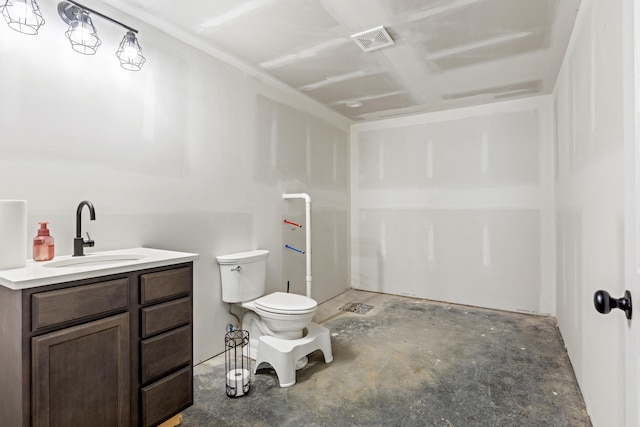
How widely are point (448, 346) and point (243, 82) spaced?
2.69m

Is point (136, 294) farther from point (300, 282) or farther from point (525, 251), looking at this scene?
point (525, 251)

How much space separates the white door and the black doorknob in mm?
20

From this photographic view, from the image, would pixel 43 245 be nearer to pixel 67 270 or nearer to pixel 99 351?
pixel 67 270

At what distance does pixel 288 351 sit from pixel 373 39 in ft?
7.02

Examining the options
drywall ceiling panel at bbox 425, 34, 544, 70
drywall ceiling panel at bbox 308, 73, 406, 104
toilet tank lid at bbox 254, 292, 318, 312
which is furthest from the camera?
drywall ceiling panel at bbox 308, 73, 406, 104

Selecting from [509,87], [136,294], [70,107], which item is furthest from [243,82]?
[509,87]

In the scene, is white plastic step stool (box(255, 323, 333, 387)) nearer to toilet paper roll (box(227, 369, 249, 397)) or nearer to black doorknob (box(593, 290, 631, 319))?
toilet paper roll (box(227, 369, 249, 397))

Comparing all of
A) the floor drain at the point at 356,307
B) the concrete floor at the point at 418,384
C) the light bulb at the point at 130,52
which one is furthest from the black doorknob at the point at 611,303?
the floor drain at the point at 356,307

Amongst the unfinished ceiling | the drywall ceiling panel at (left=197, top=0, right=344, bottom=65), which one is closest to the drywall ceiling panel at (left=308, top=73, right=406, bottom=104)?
the unfinished ceiling

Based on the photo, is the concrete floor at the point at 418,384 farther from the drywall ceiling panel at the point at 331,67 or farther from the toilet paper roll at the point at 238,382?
the drywall ceiling panel at the point at 331,67

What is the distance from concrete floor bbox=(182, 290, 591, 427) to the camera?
5.90 feet

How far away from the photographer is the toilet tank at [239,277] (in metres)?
2.47

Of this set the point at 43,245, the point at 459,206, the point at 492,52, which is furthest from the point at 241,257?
the point at 459,206

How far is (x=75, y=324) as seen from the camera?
4.18 feet
